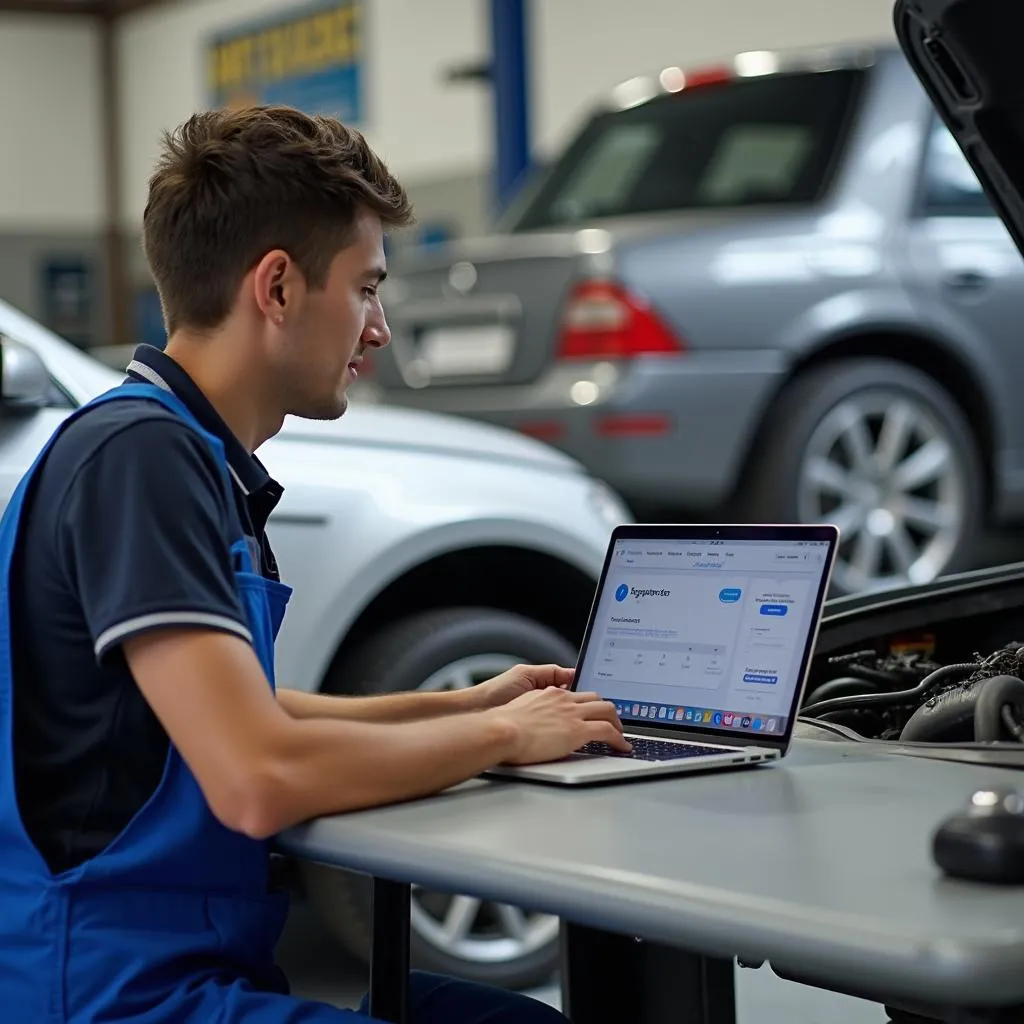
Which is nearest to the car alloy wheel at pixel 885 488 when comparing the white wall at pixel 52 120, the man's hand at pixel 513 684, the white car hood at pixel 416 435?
the white car hood at pixel 416 435

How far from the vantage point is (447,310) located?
5.65 m

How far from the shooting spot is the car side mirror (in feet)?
9.77

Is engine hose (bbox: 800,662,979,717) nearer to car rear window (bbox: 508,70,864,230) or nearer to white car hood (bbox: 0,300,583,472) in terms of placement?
white car hood (bbox: 0,300,583,472)

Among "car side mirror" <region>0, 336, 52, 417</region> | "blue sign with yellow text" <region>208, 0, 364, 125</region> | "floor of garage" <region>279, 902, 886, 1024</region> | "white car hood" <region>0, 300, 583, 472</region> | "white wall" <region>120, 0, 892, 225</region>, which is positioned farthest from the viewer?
"blue sign with yellow text" <region>208, 0, 364, 125</region>

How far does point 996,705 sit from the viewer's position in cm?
186

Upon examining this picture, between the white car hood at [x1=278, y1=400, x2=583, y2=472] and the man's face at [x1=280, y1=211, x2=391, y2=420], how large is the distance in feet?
5.22

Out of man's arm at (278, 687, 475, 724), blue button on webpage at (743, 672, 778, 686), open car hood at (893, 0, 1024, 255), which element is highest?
open car hood at (893, 0, 1024, 255)

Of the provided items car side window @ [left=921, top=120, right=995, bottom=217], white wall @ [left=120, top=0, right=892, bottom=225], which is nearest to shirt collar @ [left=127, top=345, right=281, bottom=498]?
car side window @ [left=921, top=120, right=995, bottom=217]

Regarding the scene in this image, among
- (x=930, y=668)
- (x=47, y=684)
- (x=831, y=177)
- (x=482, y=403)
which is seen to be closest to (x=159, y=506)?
(x=47, y=684)

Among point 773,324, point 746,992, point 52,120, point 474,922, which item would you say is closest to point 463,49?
point 52,120

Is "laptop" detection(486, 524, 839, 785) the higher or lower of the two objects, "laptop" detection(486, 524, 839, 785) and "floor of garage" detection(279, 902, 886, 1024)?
the higher

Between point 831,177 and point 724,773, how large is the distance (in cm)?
418

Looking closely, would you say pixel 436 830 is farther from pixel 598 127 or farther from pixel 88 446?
pixel 598 127

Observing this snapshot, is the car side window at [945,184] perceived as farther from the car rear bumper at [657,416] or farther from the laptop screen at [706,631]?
the laptop screen at [706,631]
